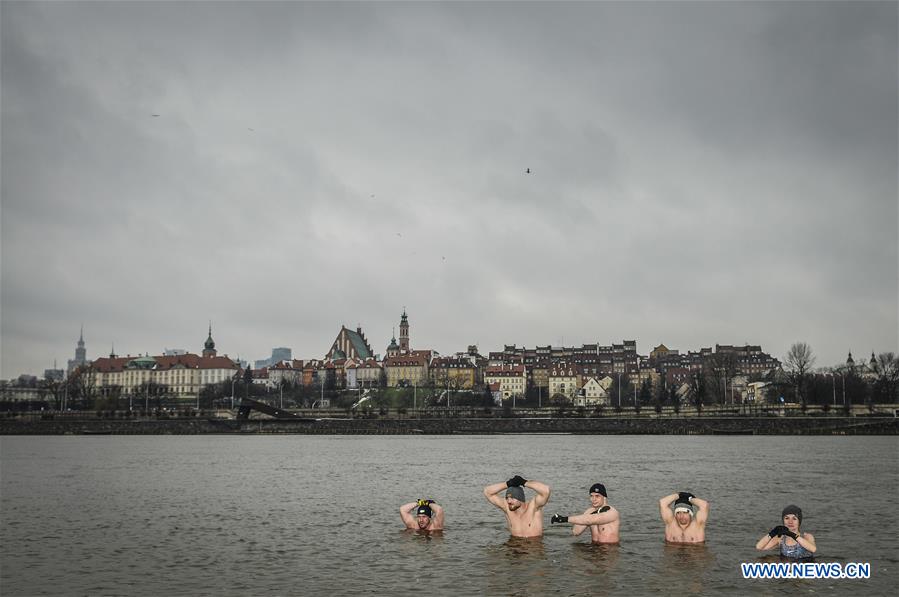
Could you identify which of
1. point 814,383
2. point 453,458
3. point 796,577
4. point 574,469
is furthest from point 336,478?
point 814,383

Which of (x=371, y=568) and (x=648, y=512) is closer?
(x=371, y=568)

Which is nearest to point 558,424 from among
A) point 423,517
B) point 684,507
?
point 423,517

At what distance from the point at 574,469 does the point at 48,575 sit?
35622 mm

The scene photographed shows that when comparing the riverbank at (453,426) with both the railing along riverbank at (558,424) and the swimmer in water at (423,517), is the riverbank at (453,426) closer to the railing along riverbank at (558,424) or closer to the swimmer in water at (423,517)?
the railing along riverbank at (558,424)

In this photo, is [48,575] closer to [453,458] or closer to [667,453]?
[453,458]

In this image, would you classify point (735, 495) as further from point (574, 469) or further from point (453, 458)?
point (453, 458)

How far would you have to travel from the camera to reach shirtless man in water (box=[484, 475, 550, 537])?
21.4 meters

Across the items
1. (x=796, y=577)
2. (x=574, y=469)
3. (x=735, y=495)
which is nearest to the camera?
(x=796, y=577)

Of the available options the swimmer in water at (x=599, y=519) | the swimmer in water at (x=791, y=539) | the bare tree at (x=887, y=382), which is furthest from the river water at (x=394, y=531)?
the bare tree at (x=887, y=382)

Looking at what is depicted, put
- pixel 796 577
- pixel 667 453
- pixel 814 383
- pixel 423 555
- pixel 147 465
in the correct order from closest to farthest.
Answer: pixel 796 577
pixel 423 555
pixel 147 465
pixel 667 453
pixel 814 383

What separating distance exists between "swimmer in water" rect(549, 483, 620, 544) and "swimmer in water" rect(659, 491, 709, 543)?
1326 millimetres

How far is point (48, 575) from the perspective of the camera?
2006 centimetres

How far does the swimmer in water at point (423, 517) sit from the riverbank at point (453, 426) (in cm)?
9131

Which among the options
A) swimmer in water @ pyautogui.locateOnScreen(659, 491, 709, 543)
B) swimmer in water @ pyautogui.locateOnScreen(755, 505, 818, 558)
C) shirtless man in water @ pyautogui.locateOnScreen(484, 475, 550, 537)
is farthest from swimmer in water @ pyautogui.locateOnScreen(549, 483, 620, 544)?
swimmer in water @ pyautogui.locateOnScreen(755, 505, 818, 558)
